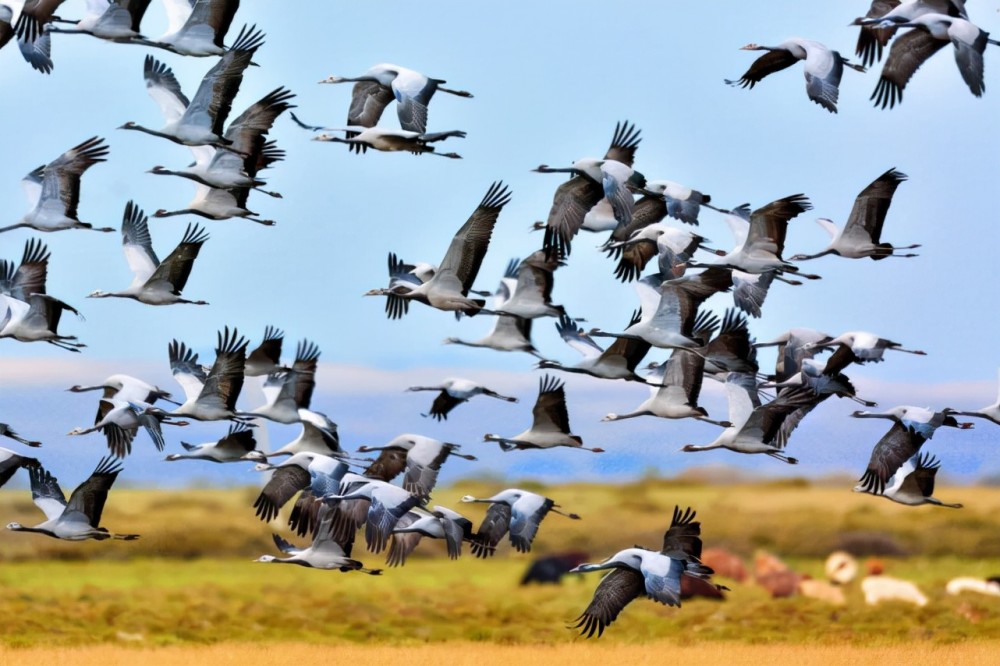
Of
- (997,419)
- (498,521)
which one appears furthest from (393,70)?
(997,419)

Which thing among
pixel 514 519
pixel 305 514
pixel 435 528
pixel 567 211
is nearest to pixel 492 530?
pixel 514 519

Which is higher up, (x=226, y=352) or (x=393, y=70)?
(x=393, y=70)

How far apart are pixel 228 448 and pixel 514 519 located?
3.65 metres

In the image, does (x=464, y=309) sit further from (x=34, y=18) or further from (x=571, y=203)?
(x=34, y=18)

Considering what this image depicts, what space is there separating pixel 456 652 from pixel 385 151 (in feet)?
27.4

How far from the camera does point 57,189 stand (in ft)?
68.0

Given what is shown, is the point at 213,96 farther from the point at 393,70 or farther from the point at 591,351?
the point at 591,351

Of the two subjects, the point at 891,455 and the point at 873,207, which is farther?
the point at 891,455

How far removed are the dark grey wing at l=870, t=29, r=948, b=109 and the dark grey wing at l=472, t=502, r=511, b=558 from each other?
18.3ft

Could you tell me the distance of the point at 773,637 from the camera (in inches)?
1015

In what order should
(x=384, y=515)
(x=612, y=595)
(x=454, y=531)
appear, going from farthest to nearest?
(x=454, y=531) → (x=384, y=515) → (x=612, y=595)

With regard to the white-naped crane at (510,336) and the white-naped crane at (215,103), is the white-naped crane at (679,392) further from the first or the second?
the white-naped crane at (215,103)

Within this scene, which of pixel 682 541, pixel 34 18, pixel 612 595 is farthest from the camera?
pixel 34 18

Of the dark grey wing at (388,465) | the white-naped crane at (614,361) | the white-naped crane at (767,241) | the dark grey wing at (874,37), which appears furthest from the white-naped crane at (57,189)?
the dark grey wing at (874,37)
